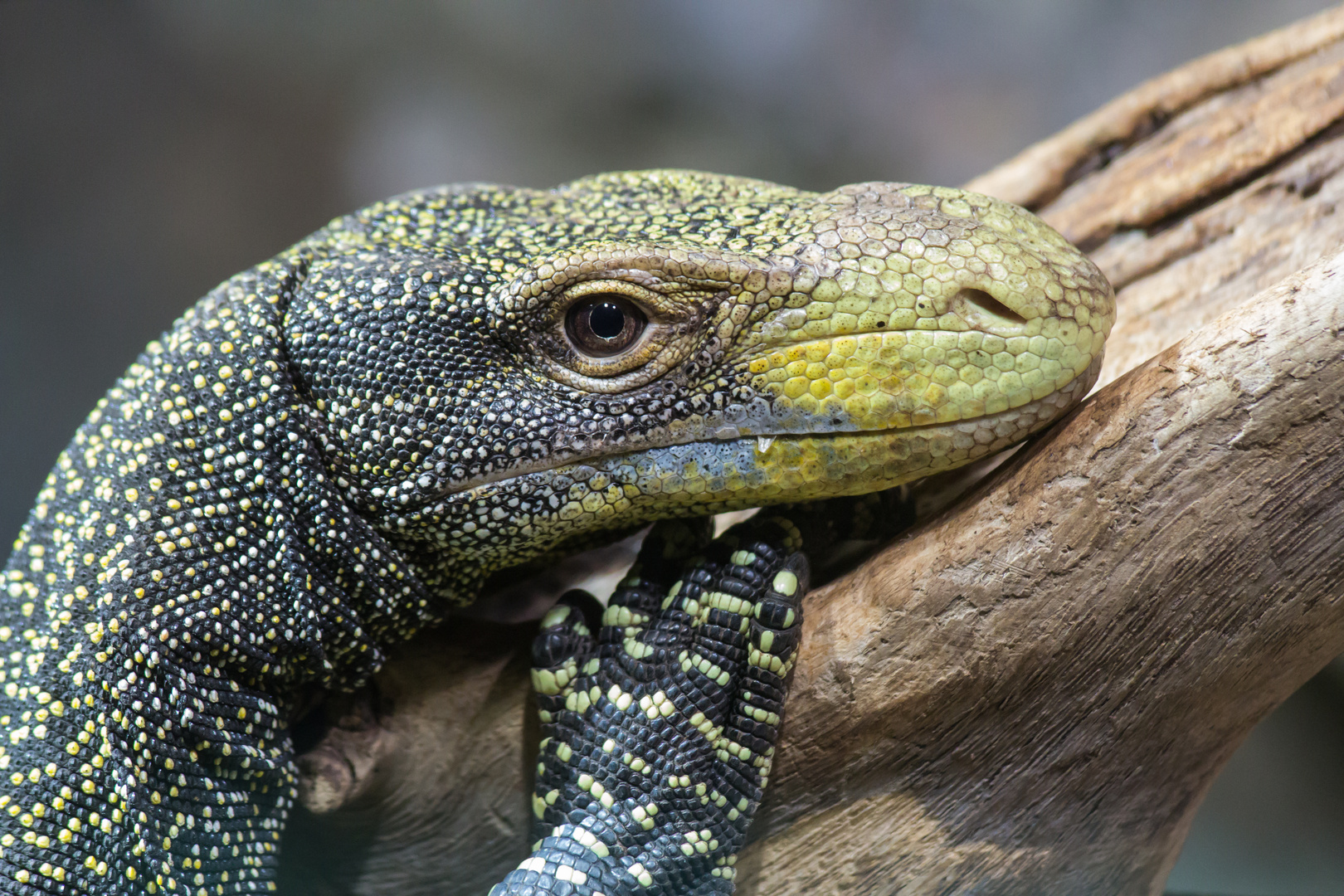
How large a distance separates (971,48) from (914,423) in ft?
13.0

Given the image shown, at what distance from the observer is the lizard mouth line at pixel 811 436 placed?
179 centimetres

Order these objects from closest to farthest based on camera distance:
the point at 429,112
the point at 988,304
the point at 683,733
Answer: the point at 988,304
the point at 683,733
the point at 429,112

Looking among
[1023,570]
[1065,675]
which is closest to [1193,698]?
[1065,675]

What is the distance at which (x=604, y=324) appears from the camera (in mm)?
1912

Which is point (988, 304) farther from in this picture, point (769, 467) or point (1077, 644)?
point (1077, 644)

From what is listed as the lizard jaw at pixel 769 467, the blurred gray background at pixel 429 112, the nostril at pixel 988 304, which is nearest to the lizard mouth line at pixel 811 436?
the lizard jaw at pixel 769 467

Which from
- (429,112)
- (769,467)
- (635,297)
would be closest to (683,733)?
(769,467)

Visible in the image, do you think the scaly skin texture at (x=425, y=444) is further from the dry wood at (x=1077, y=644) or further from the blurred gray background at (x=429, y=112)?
the blurred gray background at (x=429, y=112)

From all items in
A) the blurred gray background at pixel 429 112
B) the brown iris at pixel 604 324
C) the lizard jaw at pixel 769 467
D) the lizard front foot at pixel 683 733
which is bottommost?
the lizard front foot at pixel 683 733

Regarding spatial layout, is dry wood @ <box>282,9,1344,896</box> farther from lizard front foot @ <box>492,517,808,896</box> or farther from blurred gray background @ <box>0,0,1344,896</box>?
blurred gray background @ <box>0,0,1344,896</box>

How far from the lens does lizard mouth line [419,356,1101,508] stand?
1792mm

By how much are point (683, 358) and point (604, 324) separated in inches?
7.3

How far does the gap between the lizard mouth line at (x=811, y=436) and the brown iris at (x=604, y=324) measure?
225 mm

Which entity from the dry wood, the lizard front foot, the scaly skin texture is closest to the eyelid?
the scaly skin texture
